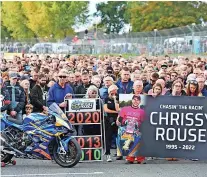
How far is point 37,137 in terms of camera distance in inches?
502

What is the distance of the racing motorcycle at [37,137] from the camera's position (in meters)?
12.7

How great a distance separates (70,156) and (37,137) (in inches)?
24.8

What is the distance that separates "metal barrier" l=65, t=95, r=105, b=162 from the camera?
13695 mm

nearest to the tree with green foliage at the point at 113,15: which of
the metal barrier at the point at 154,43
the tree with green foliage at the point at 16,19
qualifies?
the tree with green foliage at the point at 16,19

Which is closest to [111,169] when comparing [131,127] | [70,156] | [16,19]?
[70,156]

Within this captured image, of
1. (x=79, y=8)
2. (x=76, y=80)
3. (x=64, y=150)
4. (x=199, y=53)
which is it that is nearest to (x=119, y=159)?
(x=64, y=150)

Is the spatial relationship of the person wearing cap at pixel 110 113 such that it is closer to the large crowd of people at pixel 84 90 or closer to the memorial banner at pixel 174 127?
the large crowd of people at pixel 84 90

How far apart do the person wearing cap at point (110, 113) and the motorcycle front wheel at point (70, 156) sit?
1.30 m

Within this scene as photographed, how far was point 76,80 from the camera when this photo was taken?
55.1 ft

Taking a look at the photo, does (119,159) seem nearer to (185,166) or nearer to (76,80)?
(185,166)

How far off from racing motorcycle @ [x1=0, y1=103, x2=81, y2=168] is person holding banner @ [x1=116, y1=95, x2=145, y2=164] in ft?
4.03

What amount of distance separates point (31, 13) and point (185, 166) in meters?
80.9

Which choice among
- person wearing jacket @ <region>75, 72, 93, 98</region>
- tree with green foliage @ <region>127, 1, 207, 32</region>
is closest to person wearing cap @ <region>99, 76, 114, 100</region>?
person wearing jacket @ <region>75, 72, 93, 98</region>

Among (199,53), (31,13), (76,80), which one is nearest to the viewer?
(76,80)
